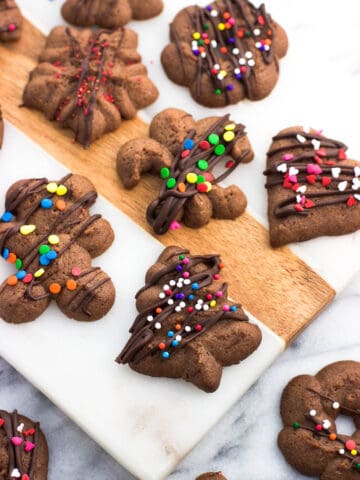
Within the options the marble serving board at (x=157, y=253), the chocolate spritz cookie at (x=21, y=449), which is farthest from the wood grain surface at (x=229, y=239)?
the chocolate spritz cookie at (x=21, y=449)

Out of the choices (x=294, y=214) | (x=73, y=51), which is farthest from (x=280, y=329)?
(x=73, y=51)

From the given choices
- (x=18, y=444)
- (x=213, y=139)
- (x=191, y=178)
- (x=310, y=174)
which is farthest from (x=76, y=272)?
(x=310, y=174)

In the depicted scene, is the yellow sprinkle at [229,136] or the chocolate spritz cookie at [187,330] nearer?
the chocolate spritz cookie at [187,330]

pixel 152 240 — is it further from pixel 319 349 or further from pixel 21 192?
pixel 319 349

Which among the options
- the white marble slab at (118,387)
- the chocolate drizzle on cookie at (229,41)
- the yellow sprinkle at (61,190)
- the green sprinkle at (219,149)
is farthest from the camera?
the chocolate drizzle on cookie at (229,41)

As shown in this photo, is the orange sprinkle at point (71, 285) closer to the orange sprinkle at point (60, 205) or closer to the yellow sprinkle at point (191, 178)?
the orange sprinkle at point (60, 205)

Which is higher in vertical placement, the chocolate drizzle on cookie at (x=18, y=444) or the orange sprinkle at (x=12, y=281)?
the orange sprinkle at (x=12, y=281)

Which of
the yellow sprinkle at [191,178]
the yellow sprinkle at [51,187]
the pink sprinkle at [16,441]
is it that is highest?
the yellow sprinkle at [191,178]
